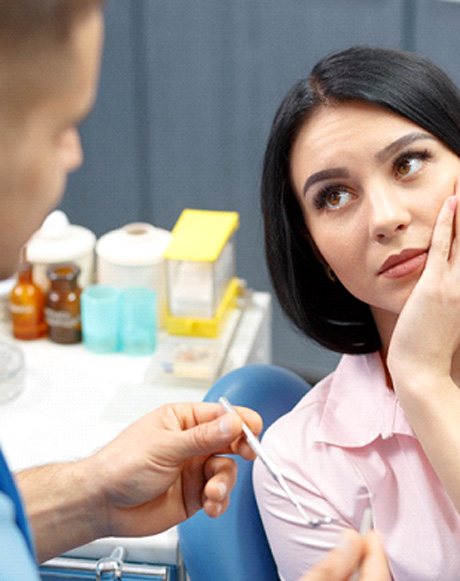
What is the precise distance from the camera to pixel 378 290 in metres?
1.66

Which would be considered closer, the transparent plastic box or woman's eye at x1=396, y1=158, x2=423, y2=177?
woman's eye at x1=396, y1=158, x2=423, y2=177

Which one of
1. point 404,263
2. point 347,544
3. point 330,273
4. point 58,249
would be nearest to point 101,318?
point 58,249

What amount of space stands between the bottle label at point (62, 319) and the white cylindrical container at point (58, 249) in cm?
7

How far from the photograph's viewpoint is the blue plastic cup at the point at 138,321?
7.86 ft

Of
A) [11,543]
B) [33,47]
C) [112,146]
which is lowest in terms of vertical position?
[112,146]

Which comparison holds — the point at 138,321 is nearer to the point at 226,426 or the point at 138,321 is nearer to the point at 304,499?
the point at 304,499

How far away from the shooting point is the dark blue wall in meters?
3.34

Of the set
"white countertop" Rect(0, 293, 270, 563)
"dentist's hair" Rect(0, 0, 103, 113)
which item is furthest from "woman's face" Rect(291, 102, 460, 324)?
"dentist's hair" Rect(0, 0, 103, 113)

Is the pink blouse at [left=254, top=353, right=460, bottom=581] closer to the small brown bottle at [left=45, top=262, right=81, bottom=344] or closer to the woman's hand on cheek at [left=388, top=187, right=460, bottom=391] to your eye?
the woman's hand on cheek at [left=388, top=187, right=460, bottom=391]

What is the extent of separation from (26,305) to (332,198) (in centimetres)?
92

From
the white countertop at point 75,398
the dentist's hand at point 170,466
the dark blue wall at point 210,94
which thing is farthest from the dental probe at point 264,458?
the dark blue wall at point 210,94

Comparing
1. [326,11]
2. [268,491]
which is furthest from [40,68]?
[326,11]

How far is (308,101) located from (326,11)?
5.63 ft

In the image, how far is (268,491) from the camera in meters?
1.73
